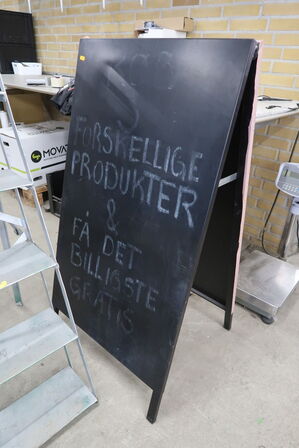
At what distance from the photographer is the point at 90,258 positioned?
1.33 m

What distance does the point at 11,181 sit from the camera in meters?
1.06

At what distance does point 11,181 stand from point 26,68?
108 inches

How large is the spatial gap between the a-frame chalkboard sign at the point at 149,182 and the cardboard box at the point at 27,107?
2.28 m

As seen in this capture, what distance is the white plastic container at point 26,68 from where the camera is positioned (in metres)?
3.20

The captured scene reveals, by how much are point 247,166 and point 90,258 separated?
29.1 inches

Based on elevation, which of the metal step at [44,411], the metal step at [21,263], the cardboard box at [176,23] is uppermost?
the cardboard box at [176,23]

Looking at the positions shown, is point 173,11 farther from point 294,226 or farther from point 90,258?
point 90,258

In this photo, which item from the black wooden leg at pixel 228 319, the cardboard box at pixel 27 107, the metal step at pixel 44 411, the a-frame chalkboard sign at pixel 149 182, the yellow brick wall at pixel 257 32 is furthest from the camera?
the cardboard box at pixel 27 107

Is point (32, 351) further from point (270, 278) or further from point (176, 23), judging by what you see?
point (176, 23)

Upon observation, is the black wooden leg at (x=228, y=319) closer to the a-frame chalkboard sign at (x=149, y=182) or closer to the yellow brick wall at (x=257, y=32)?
the a-frame chalkboard sign at (x=149, y=182)

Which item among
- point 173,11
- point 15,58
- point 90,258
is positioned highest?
point 173,11

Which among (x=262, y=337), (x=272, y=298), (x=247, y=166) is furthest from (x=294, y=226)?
(x=247, y=166)

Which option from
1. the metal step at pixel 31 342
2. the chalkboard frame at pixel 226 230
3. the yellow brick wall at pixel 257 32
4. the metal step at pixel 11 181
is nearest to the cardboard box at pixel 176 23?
the yellow brick wall at pixel 257 32

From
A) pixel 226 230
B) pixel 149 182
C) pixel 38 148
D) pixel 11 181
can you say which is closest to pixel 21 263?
pixel 11 181
